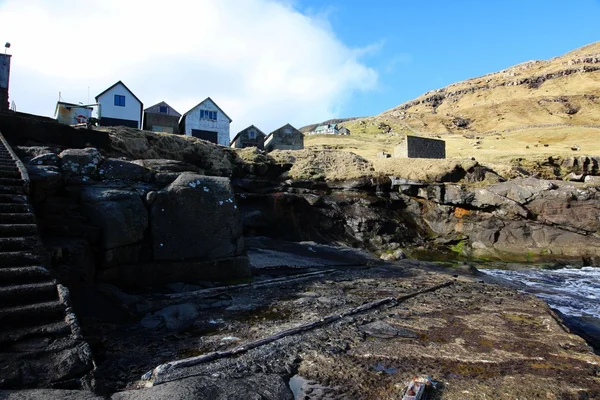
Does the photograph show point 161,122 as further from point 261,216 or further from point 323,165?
point 261,216

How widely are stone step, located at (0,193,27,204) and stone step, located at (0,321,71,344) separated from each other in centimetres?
319

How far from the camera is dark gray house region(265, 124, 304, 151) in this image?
1842 inches

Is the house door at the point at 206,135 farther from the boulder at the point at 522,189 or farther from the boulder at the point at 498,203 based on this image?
the boulder at the point at 522,189

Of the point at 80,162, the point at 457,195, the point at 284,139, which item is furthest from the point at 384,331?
the point at 284,139

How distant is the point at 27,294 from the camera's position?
453 cm

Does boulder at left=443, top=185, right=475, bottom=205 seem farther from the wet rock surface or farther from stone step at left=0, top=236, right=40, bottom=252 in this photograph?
stone step at left=0, top=236, right=40, bottom=252

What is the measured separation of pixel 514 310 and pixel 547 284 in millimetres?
8883

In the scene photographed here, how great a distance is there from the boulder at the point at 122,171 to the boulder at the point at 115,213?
36.1 inches

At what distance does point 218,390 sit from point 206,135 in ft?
136

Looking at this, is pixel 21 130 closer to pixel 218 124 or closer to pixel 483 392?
pixel 483 392

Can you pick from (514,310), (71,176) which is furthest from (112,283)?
(514,310)

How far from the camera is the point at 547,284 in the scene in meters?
15.3

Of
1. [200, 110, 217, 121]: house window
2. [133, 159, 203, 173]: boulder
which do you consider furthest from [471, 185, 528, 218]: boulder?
[200, 110, 217, 121]: house window

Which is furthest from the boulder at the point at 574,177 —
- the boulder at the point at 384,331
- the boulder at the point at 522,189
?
the boulder at the point at 384,331
